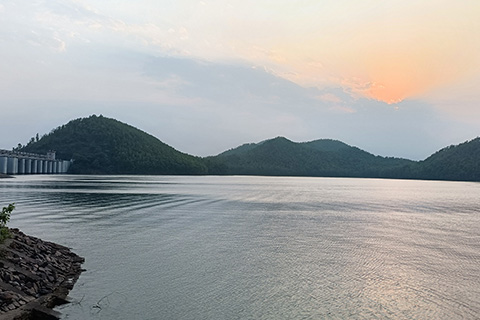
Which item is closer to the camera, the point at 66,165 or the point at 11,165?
the point at 11,165

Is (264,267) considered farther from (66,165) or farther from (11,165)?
(66,165)

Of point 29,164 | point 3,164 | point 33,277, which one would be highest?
point 29,164

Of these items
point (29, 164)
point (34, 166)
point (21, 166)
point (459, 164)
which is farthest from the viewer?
point (459, 164)

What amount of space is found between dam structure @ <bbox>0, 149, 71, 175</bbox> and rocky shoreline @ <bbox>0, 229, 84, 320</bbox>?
409 ft

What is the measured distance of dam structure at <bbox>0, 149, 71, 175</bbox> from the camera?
434 feet

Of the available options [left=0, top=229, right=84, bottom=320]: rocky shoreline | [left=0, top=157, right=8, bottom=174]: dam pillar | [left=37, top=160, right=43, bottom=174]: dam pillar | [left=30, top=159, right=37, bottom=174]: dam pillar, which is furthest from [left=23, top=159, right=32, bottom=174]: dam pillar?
[left=0, top=229, right=84, bottom=320]: rocky shoreline

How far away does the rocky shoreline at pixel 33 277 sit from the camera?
1208 centimetres

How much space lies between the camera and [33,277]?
1427 centimetres

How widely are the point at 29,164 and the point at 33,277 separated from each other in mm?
154753

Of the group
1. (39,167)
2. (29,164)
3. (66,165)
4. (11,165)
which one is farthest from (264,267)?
(66,165)

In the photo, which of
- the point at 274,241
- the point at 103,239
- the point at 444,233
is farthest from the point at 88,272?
the point at 444,233

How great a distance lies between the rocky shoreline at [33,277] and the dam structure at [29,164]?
124516mm

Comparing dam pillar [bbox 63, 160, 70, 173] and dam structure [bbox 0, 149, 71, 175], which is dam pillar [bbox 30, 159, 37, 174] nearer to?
dam structure [bbox 0, 149, 71, 175]

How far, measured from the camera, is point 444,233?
31734 mm
